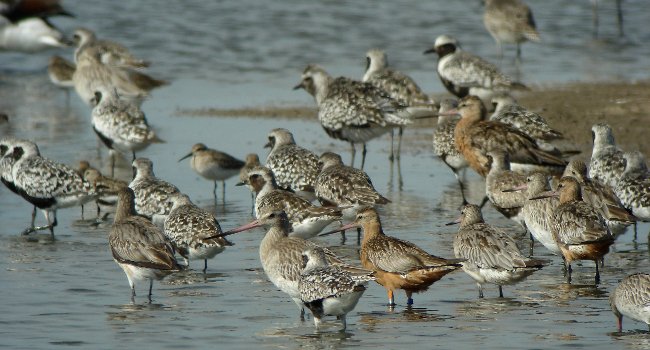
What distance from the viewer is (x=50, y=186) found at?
557 inches

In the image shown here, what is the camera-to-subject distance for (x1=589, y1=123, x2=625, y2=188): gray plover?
14156mm

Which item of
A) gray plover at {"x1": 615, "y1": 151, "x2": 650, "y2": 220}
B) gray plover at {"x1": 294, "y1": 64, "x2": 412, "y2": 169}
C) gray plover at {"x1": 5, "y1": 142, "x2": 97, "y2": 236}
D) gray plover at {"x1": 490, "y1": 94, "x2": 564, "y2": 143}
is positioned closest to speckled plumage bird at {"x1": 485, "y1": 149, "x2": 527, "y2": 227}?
gray plover at {"x1": 615, "y1": 151, "x2": 650, "y2": 220}

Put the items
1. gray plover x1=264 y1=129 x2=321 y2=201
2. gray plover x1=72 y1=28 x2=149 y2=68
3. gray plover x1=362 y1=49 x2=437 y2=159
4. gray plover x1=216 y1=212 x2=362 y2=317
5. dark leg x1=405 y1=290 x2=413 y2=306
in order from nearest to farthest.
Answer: gray plover x1=216 y1=212 x2=362 y2=317, dark leg x1=405 y1=290 x2=413 y2=306, gray plover x1=264 y1=129 x2=321 y2=201, gray plover x1=362 y1=49 x2=437 y2=159, gray plover x1=72 y1=28 x2=149 y2=68

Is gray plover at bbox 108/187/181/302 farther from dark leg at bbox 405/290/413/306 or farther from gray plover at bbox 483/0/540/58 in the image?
gray plover at bbox 483/0/540/58

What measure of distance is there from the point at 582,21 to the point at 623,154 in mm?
17625

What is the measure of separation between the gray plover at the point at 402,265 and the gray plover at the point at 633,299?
4.32 ft

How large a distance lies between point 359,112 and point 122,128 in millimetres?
3150

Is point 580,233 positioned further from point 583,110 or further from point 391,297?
point 583,110

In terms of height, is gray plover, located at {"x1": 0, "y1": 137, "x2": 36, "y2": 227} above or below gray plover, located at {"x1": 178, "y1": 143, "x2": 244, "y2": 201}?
above

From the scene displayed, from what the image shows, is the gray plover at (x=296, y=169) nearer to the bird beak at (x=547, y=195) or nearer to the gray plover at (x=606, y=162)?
the bird beak at (x=547, y=195)

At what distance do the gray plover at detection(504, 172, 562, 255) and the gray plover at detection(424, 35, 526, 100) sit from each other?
7384 mm

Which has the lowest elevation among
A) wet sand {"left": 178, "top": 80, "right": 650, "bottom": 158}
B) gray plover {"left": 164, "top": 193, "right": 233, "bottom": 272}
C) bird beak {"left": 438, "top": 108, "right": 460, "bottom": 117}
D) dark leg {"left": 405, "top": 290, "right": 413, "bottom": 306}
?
wet sand {"left": 178, "top": 80, "right": 650, "bottom": 158}

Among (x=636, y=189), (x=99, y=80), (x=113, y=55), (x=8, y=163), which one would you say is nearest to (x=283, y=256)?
(x=636, y=189)

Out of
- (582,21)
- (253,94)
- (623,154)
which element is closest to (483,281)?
(623,154)
